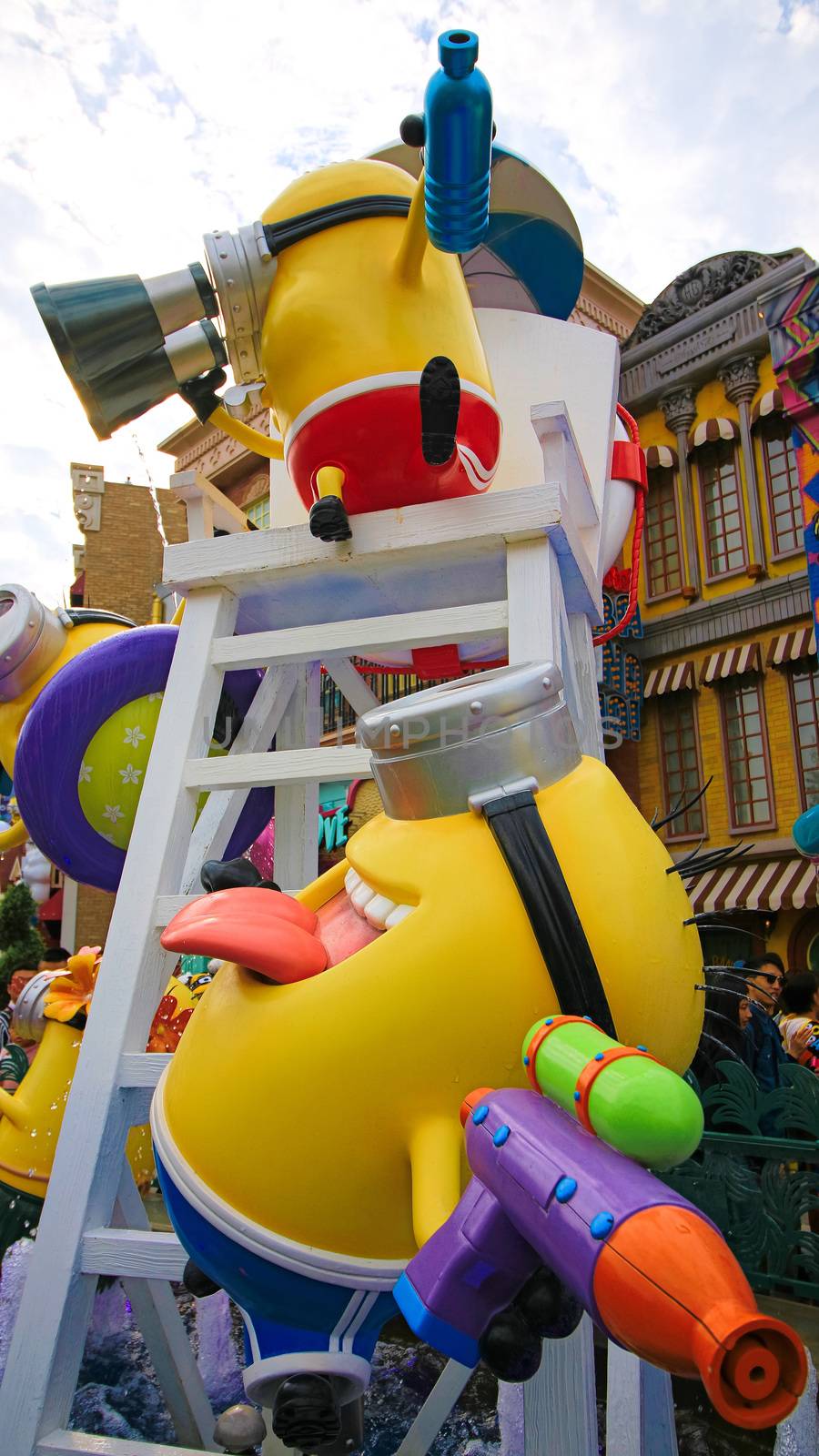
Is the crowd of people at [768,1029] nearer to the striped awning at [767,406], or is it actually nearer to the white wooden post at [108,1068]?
the white wooden post at [108,1068]

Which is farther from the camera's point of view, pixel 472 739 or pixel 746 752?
pixel 746 752

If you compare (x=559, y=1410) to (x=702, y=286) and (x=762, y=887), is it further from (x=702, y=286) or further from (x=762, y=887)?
(x=702, y=286)

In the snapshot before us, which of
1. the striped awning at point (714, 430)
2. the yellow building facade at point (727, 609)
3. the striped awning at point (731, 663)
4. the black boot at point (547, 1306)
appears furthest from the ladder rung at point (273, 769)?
the striped awning at point (714, 430)

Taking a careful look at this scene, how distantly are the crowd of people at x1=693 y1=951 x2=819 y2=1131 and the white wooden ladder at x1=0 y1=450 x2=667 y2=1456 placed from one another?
846 millimetres

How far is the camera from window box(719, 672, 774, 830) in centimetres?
887

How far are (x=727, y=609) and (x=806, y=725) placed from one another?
136 cm

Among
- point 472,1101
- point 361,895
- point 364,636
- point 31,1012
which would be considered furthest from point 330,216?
point 31,1012

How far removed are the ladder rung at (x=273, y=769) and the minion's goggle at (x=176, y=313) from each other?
869 mm

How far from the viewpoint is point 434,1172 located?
1.01 meters

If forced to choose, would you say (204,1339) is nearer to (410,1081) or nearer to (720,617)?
(410,1081)

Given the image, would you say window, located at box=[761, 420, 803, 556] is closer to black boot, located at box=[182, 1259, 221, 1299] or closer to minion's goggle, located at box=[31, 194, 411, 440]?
minion's goggle, located at box=[31, 194, 411, 440]

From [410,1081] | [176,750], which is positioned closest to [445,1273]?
[410,1081]

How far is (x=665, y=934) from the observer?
1.08 m

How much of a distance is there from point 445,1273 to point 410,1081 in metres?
0.20
